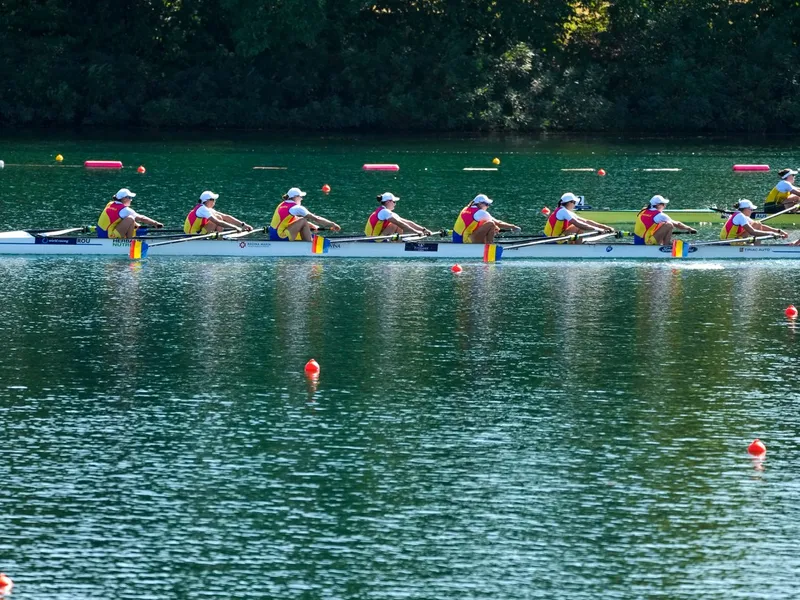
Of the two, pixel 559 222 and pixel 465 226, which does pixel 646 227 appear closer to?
pixel 559 222

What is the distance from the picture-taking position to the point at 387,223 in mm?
26172

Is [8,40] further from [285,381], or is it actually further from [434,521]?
[434,521]

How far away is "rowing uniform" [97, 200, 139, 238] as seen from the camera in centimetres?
2591

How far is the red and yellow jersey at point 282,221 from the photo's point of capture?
26.2 metres

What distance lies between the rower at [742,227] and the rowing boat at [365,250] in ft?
0.99

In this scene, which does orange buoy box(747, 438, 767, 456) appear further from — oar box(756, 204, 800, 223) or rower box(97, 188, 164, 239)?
oar box(756, 204, 800, 223)

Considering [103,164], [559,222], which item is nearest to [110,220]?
[559,222]

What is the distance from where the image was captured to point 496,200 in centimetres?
3431

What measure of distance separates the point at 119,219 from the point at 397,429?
1182 centimetres

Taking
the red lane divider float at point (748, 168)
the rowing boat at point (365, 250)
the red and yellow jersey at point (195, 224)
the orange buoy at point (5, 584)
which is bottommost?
the orange buoy at point (5, 584)

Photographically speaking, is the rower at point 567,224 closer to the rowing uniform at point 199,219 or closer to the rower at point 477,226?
the rower at point 477,226

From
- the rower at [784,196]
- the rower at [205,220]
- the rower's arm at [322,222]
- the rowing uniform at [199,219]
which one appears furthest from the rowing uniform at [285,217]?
the rower at [784,196]

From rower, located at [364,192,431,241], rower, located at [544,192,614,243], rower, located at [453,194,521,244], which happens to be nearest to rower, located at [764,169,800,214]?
rower, located at [544,192,614,243]

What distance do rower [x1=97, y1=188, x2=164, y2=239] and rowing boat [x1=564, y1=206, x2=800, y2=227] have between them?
9367 mm
